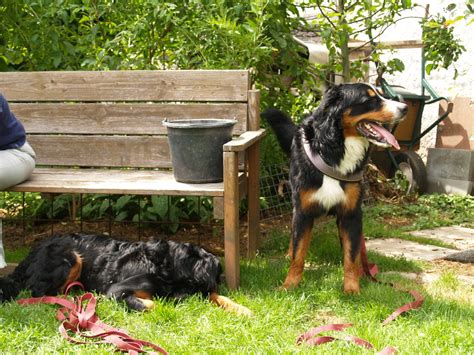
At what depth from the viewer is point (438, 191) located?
6.97m

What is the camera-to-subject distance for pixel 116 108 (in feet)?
15.0

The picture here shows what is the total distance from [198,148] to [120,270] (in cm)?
83

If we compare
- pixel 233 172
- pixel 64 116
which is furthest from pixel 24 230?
pixel 233 172

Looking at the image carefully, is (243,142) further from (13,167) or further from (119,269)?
(13,167)

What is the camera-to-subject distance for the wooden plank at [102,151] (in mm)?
4543

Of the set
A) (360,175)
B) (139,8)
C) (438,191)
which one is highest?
(139,8)

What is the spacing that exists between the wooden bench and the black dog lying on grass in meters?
0.60

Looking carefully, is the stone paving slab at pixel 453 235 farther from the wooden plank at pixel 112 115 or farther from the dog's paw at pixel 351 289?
the wooden plank at pixel 112 115

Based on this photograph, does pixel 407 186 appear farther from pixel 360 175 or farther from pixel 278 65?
pixel 360 175

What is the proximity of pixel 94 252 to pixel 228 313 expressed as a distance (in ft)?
3.00

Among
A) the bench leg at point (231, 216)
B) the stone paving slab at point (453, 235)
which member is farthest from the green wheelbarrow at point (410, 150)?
the bench leg at point (231, 216)

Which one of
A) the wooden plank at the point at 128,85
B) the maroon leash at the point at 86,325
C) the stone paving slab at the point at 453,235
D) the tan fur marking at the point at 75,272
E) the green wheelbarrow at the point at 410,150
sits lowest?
the stone paving slab at the point at 453,235

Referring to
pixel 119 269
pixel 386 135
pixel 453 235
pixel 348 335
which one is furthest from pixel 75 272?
pixel 453 235

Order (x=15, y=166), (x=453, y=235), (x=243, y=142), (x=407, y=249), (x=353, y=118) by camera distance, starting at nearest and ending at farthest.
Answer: (x=353, y=118) < (x=243, y=142) < (x=15, y=166) < (x=407, y=249) < (x=453, y=235)
